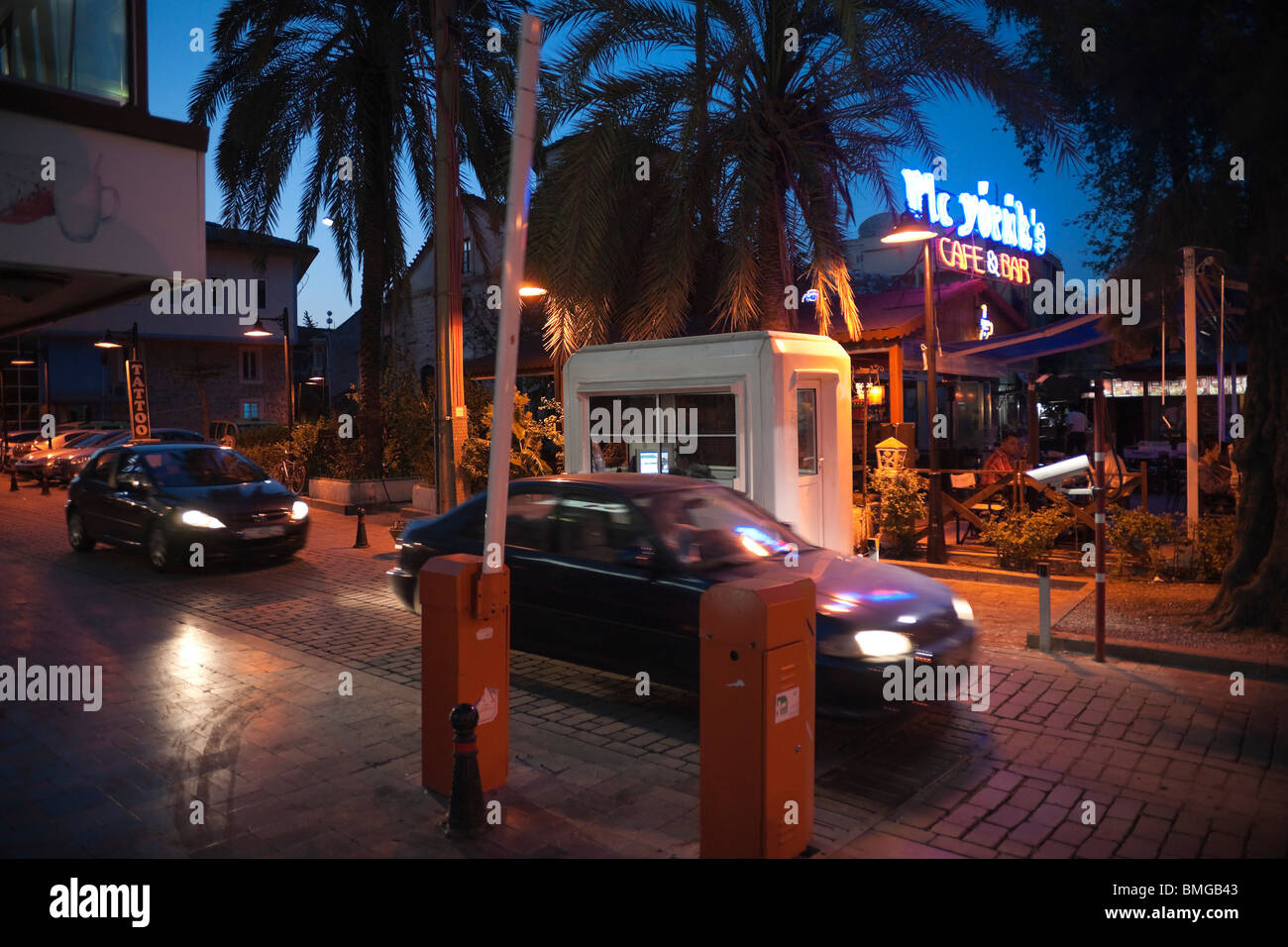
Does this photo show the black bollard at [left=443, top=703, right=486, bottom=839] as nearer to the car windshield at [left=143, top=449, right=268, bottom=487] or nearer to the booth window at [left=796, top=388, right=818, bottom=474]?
the booth window at [left=796, top=388, right=818, bottom=474]

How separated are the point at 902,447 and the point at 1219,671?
5653 mm

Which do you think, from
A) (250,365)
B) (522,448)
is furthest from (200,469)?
(250,365)

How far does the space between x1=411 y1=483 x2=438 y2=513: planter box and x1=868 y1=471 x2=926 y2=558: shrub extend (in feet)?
27.6

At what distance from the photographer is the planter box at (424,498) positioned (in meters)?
16.5

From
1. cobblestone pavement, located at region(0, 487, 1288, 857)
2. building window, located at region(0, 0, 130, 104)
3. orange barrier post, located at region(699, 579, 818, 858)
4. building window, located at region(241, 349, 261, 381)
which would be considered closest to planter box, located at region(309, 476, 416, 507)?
cobblestone pavement, located at region(0, 487, 1288, 857)

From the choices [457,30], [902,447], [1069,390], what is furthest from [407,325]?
[1069,390]

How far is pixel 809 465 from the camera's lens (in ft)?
35.0

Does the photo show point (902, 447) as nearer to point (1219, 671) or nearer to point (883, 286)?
point (1219, 671)

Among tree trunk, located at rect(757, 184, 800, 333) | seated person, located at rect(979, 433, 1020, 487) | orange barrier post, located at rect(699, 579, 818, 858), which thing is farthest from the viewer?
tree trunk, located at rect(757, 184, 800, 333)

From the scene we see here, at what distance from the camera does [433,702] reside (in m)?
4.79

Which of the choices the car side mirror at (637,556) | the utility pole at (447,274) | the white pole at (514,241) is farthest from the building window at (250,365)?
the white pole at (514,241)

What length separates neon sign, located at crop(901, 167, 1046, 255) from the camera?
66.8 ft
